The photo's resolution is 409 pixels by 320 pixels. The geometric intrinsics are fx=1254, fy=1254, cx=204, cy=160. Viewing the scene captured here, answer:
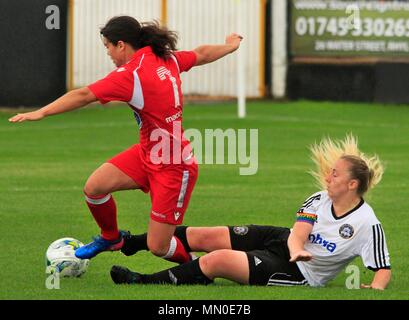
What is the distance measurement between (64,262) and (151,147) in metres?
1.09

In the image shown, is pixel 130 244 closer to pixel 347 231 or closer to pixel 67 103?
pixel 67 103

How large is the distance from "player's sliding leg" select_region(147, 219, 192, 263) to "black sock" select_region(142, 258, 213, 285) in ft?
1.58

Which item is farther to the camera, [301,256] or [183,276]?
[183,276]

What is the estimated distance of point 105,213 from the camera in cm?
968

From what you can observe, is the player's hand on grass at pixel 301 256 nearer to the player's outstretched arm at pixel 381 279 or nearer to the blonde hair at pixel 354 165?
the player's outstretched arm at pixel 381 279

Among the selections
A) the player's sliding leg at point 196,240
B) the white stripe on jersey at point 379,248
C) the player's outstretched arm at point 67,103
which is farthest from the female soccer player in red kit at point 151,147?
the white stripe on jersey at point 379,248

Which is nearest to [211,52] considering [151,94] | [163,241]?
[151,94]

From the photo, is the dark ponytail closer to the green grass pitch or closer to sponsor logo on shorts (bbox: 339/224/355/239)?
the green grass pitch

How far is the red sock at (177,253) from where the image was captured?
9516 millimetres

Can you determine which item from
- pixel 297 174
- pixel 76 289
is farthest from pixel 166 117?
pixel 297 174

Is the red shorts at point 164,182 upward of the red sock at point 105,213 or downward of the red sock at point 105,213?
upward

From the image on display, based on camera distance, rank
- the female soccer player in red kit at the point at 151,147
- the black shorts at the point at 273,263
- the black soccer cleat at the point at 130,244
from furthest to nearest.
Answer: the black soccer cleat at the point at 130,244
the female soccer player in red kit at the point at 151,147
the black shorts at the point at 273,263

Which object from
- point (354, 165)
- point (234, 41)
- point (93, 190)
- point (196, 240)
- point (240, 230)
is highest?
point (234, 41)
